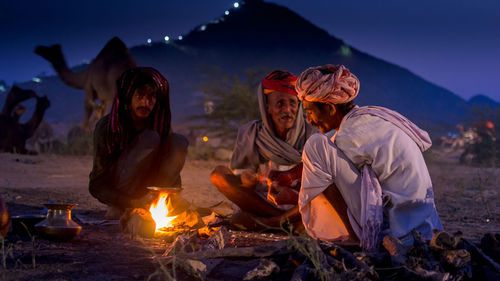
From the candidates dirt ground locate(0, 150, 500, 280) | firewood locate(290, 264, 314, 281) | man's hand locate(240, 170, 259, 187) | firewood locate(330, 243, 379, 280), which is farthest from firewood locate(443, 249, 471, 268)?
Result: man's hand locate(240, 170, 259, 187)

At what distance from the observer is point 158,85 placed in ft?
14.3

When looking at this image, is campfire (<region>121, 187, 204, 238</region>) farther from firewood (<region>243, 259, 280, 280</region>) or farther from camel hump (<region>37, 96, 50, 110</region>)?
camel hump (<region>37, 96, 50, 110</region>)

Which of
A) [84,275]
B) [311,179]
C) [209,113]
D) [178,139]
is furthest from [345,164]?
[209,113]

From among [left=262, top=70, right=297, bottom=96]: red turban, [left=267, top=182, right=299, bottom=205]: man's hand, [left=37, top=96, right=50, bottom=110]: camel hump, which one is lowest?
[left=267, top=182, right=299, bottom=205]: man's hand

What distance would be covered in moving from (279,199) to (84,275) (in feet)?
5.09

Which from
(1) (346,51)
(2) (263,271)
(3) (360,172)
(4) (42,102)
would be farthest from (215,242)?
(1) (346,51)

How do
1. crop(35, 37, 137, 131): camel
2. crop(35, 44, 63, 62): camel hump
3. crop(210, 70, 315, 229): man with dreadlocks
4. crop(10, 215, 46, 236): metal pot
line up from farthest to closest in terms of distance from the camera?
crop(35, 44, 63, 62): camel hump → crop(35, 37, 137, 131): camel → crop(210, 70, 315, 229): man with dreadlocks → crop(10, 215, 46, 236): metal pot

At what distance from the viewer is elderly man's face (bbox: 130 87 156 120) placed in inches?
170

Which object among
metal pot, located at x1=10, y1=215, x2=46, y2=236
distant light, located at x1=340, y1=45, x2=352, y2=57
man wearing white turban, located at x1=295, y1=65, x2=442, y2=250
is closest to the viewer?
man wearing white turban, located at x1=295, y1=65, x2=442, y2=250

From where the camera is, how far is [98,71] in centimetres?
1317

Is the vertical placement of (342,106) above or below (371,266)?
above

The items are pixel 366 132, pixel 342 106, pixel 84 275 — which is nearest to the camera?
pixel 84 275

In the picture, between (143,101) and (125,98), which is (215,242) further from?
(125,98)

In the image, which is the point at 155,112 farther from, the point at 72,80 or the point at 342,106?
the point at 72,80
